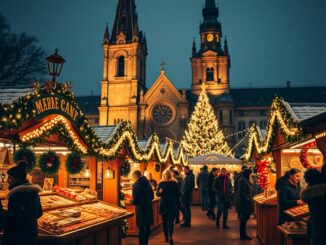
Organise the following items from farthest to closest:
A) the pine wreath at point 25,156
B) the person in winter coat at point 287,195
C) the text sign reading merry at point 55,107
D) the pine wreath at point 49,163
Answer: the pine wreath at point 49,163
the person in winter coat at point 287,195
the pine wreath at point 25,156
the text sign reading merry at point 55,107

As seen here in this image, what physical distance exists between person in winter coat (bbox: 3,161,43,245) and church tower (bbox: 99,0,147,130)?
4483 cm

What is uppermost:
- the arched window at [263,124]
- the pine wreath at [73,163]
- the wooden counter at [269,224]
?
the arched window at [263,124]

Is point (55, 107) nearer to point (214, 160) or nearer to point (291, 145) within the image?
point (291, 145)

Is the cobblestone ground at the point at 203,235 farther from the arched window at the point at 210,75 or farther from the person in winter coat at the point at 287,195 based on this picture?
the arched window at the point at 210,75

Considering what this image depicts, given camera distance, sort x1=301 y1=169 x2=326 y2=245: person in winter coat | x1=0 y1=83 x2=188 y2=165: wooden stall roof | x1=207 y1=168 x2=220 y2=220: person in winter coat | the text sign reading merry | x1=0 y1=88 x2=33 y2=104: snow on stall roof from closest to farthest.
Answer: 1. x1=301 y1=169 x2=326 y2=245: person in winter coat
2. x1=0 y1=83 x2=188 y2=165: wooden stall roof
3. x1=0 y1=88 x2=33 y2=104: snow on stall roof
4. the text sign reading merry
5. x1=207 y1=168 x2=220 y2=220: person in winter coat

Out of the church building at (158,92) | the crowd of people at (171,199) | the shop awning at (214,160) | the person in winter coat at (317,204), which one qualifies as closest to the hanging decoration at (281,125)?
the crowd of people at (171,199)

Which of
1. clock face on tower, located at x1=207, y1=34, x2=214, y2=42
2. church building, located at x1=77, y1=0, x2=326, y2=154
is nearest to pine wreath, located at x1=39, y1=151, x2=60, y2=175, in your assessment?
church building, located at x1=77, y1=0, x2=326, y2=154

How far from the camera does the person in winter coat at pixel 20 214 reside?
493 centimetres

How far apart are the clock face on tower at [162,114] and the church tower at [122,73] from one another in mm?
2489

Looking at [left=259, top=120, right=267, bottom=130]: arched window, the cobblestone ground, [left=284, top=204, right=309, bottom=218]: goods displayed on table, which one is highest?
[left=259, top=120, right=267, bottom=130]: arched window

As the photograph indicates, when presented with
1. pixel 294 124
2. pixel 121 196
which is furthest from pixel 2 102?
pixel 121 196

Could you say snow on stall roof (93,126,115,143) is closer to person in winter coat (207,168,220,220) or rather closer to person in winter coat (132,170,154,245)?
person in winter coat (132,170,154,245)

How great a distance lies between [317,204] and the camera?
15.5ft

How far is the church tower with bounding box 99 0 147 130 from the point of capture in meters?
51.2
